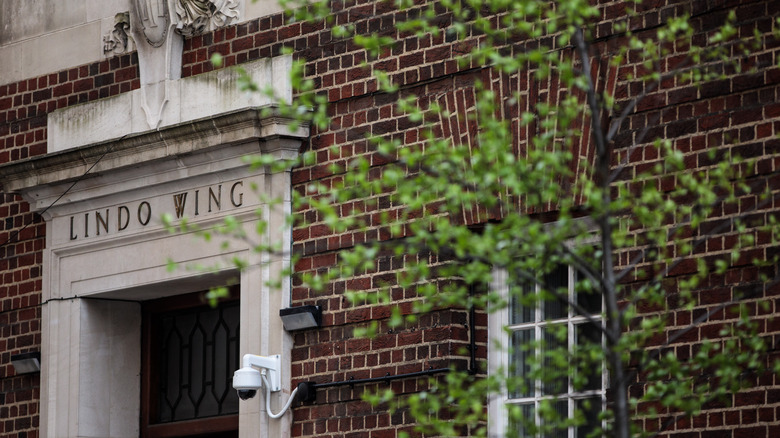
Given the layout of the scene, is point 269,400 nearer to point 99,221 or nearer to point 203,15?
point 99,221

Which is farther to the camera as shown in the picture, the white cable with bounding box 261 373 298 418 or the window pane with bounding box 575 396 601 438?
the white cable with bounding box 261 373 298 418

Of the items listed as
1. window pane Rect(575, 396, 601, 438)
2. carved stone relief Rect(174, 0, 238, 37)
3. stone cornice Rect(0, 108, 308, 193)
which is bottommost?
window pane Rect(575, 396, 601, 438)

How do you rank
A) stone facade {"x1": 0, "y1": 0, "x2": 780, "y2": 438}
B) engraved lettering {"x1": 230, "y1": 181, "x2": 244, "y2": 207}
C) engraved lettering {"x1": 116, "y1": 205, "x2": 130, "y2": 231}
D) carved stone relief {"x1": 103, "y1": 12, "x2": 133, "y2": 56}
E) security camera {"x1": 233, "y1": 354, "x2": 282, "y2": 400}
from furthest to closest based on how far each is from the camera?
1. carved stone relief {"x1": 103, "y1": 12, "x2": 133, "y2": 56}
2. engraved lettering {"x1": 116, "y1": 205, "x2": 130, "y2": 231}
3. engraved lettering {"x1": 230, "y1": 181, "x2": 244, "y2": 207}
4. security camera {"x1": 233, "y1": 354, "x2": 282, "y2": 400}
5. stone facade {"x1": 0, "y1": 0, "x2": 780, "y2": 438}

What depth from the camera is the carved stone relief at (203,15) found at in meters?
12.2

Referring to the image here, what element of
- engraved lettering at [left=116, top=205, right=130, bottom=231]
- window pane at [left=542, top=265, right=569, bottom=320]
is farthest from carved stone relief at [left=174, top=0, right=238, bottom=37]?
window pane at [left=542, top=265, right=569, bottom=320]

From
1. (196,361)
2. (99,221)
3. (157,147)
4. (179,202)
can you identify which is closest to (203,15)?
(157,147)

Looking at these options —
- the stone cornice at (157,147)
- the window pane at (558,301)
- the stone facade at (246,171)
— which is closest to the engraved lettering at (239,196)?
the stone facade at (246,171)

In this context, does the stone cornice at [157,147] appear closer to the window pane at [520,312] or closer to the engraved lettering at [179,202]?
the engraved lettering at [179,202]

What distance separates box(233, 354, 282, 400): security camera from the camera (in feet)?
36.3

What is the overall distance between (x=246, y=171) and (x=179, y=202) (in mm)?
747

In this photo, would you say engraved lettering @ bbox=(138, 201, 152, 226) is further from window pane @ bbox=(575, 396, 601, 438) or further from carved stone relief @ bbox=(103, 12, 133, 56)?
window pane @ bbox=(575, 396, 601, 438)

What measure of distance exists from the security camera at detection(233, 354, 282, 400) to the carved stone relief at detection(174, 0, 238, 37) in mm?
2618

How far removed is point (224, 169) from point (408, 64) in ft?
5.21

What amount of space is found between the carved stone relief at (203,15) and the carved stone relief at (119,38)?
552mm
